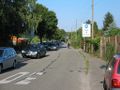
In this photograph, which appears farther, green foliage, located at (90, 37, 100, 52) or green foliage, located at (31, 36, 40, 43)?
green foliage, located at (31, 36, 40, 43)

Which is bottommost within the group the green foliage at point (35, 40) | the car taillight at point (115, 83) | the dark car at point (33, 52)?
the dark car at point (33, 52)

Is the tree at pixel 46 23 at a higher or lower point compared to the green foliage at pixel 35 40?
higher

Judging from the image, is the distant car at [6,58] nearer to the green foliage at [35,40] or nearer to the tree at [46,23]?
the tree at [46,23]

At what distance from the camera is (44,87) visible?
1530cm

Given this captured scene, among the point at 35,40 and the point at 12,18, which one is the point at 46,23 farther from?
the point at 12,18

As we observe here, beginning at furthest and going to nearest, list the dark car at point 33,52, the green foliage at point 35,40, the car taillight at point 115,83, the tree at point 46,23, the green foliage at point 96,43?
1. the green foliage at point 35,40
2. the tree at point 46,23
3. the green foliage at point 96,43
4. the dark car at point 33,52
5. the car taillight at point 115,83

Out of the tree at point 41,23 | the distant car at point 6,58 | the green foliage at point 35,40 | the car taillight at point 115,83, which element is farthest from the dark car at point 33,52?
the green foliage at point 35,40

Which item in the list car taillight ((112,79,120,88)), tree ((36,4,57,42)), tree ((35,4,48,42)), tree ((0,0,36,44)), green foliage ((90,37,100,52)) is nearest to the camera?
car taillight ((112,79,120,88))

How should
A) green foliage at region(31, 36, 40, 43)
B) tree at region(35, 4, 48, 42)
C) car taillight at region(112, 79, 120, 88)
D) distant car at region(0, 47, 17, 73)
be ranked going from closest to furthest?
1. car taillight at region(112, 79, 120, 88)
2. distant car at region(0, 47, 17, 73)
3. tree at region(35, 4, 48, 42)
4. green foliage at region(31, 36, 40, 43)

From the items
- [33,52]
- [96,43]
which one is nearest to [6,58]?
[33,52]

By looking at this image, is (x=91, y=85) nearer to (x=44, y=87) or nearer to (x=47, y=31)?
(x=44, y=87)

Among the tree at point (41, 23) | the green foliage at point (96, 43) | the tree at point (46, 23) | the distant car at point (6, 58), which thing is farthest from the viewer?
the tree at point (46, 23)

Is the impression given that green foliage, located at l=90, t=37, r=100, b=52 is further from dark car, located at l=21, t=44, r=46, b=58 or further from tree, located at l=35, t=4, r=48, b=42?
Result: tree, located at l=35, t=4, r=48, b=42

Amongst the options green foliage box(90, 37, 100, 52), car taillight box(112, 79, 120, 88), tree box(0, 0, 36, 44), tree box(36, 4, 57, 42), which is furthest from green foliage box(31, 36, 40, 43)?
car taillight box(112, 79, 120, 88)
